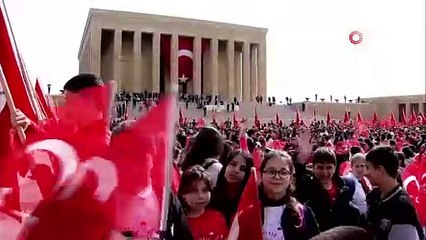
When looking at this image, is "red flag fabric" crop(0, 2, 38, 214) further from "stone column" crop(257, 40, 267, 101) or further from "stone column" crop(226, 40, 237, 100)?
"stone column" crop(257, 40, 267, 101)

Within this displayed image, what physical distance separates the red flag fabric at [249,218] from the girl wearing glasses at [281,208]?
0.36 ft

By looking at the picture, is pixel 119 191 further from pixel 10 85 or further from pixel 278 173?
pixel 278 173

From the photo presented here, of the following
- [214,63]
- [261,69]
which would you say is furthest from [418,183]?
[261,69]

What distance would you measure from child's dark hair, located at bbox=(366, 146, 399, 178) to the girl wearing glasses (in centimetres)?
68

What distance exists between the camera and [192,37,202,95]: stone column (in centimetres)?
4562

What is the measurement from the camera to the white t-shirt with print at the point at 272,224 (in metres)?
2.98

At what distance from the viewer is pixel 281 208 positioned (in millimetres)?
3014

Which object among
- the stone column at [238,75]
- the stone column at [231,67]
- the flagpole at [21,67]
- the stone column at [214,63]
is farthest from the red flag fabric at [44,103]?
the stone column at [238,75]

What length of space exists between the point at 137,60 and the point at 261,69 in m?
11.0

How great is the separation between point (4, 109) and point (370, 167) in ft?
6.95

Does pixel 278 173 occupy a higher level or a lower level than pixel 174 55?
lower

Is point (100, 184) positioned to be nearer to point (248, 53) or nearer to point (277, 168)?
point (277, 168)

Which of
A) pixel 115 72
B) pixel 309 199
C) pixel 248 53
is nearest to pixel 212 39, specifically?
pixel 248 53

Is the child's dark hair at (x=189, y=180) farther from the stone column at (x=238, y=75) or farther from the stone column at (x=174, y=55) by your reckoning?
the stone column at (x=238, y=75)
